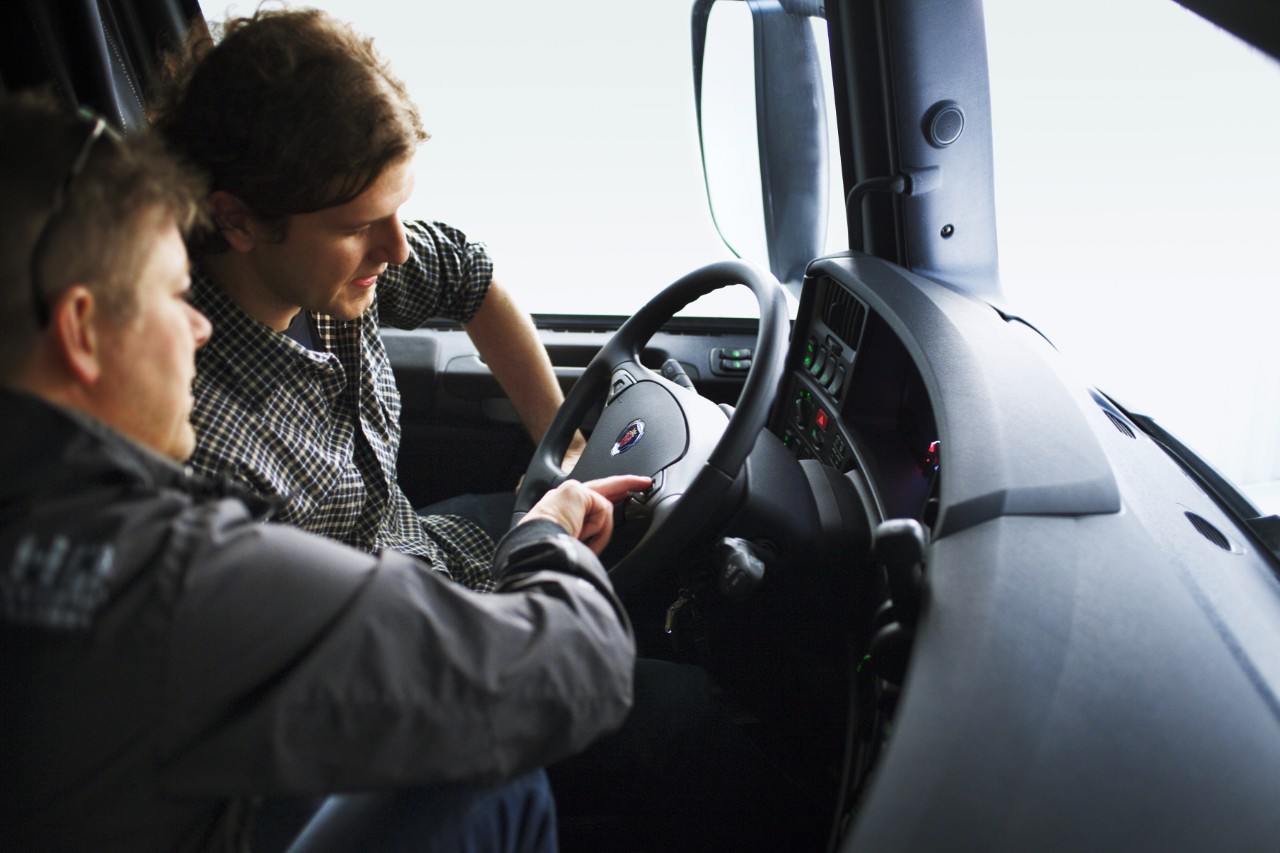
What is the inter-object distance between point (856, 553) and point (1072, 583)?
1.41ft

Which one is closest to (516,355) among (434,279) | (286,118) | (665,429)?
(434,279)

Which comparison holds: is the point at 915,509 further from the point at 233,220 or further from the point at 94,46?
the point at 94,46

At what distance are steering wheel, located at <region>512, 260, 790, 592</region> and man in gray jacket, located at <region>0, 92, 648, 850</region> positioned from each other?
0.40 m

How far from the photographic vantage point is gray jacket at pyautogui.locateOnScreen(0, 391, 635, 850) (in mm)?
637

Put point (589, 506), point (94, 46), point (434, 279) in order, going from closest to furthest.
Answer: point (589, 506) < point (434, 279) < point (94, 46)

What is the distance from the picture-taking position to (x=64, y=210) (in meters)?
0.67

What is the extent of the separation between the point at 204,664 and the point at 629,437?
81 cm

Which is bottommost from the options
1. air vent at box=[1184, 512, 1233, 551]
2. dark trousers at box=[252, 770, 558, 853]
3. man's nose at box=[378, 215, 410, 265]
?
dark trousers at box=[252, 770, 558, 853]

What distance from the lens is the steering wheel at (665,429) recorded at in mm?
1176

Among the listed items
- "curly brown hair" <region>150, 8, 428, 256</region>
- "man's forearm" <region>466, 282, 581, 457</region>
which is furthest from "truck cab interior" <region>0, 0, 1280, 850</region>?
"curly brown hair" <region>150, 8, 428, 256</region>

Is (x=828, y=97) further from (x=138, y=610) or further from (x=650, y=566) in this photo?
(x=138, y=610)

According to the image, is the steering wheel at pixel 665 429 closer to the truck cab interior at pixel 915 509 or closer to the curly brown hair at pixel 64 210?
the truck cab interior at pixel 915 509

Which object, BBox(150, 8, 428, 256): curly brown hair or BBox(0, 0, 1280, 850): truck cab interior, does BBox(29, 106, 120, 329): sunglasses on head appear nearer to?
BBox(150, 8, 428, 256): curly brown hair

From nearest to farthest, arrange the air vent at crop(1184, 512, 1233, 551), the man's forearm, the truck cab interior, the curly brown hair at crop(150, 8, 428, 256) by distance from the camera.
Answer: the truck cab interior
the air vent at crop(1184, 512, 1233, 551)
the curly brown hair at crop(150, 8, 428, 256)
the man's forearm
